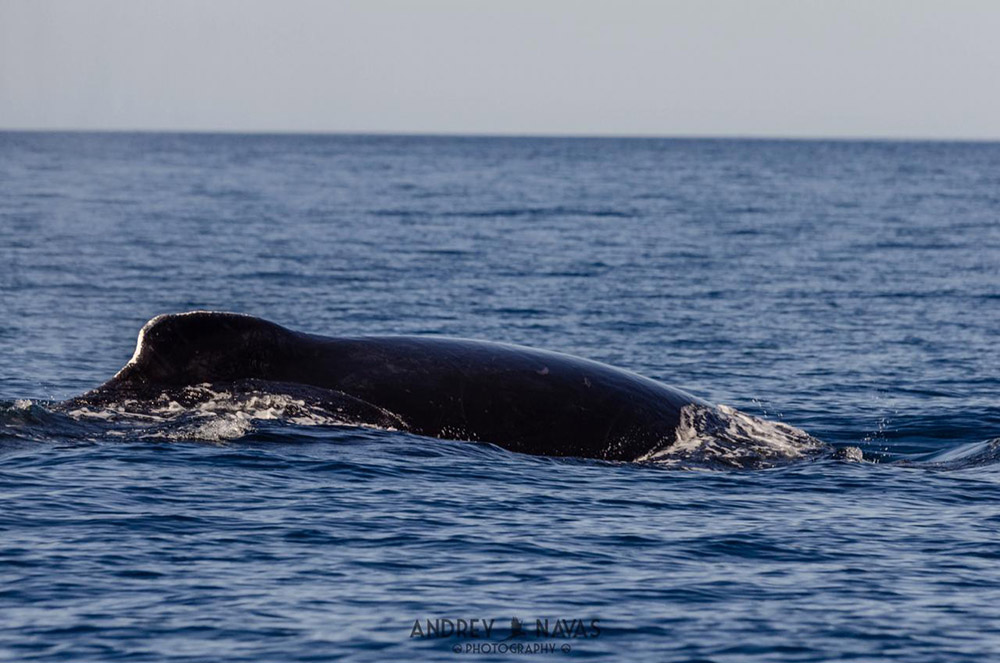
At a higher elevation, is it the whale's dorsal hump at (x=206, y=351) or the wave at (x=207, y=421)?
the whale's dorsal hump at (x=206, y=351)

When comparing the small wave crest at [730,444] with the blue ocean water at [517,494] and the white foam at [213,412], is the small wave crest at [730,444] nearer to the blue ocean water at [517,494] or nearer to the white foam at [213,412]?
the blue ocean water at [517,494]

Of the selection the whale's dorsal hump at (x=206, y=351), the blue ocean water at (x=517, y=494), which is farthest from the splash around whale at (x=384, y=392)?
the blue ocean water at (x=517, y=494)

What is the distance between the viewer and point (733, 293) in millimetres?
40375

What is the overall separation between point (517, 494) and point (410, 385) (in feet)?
7.09

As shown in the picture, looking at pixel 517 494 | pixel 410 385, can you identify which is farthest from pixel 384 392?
pixel 517 494

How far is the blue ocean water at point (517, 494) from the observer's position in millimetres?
10820

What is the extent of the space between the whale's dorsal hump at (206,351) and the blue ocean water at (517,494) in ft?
1.83

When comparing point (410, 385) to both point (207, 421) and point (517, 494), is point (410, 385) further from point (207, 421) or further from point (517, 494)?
point (517, 494)

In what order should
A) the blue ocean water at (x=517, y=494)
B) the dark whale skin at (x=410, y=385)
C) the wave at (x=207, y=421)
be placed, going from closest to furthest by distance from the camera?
1. the blue ocean water at (x=517, y=494)
2. the wave at (x=207, y=421)
3. the dark whale skin at (x=410, y=385)

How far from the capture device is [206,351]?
52.5 ft

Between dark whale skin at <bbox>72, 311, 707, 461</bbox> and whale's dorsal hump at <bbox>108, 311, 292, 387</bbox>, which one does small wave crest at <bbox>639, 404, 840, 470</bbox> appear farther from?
whale's dorsal hump at <bbox>108, 311, 292, 387</bbox>

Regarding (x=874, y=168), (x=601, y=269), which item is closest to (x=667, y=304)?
(x=601, y=269)

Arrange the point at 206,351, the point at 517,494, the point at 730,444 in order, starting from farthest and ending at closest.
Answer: the point at 730,444, the point at 206,351, the point at 517,494

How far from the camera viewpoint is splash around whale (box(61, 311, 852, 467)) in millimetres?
15969
